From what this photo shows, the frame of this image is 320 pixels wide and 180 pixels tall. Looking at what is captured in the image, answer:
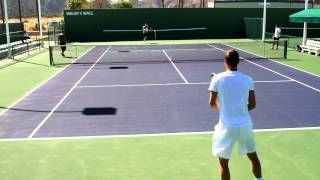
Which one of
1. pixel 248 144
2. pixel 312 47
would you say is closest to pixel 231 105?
pixel 248 144

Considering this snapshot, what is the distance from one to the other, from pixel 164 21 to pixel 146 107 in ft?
94.2

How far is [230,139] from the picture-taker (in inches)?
213

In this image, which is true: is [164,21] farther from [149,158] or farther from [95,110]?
[149,158]

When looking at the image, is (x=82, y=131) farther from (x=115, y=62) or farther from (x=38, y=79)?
(x=115, y=62)

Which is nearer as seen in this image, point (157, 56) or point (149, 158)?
point (149, 158)

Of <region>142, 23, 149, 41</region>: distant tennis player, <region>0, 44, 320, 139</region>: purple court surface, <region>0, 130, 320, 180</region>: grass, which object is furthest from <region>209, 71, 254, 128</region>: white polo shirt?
<region>142, 23, 149, 41</region>: distant tennis player

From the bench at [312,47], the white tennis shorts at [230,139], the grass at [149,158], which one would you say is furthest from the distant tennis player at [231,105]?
the bench at [312,47]

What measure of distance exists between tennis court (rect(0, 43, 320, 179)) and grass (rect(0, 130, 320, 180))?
52 millimetres

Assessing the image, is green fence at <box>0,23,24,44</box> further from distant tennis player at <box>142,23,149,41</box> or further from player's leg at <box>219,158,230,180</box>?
player's leg at <box>219,158,230,180</box>

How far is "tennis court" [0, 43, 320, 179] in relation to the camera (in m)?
9.61

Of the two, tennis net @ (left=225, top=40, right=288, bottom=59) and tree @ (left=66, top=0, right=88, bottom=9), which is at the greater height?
tree @ (left=66, top=0, right=88, bottom=9)

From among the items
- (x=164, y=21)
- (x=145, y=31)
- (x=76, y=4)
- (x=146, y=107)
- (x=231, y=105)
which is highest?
(x=76, y=4)

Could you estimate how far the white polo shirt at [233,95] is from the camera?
5.34 meters

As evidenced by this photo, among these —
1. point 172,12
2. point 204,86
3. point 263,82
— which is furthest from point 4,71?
point 172,12
